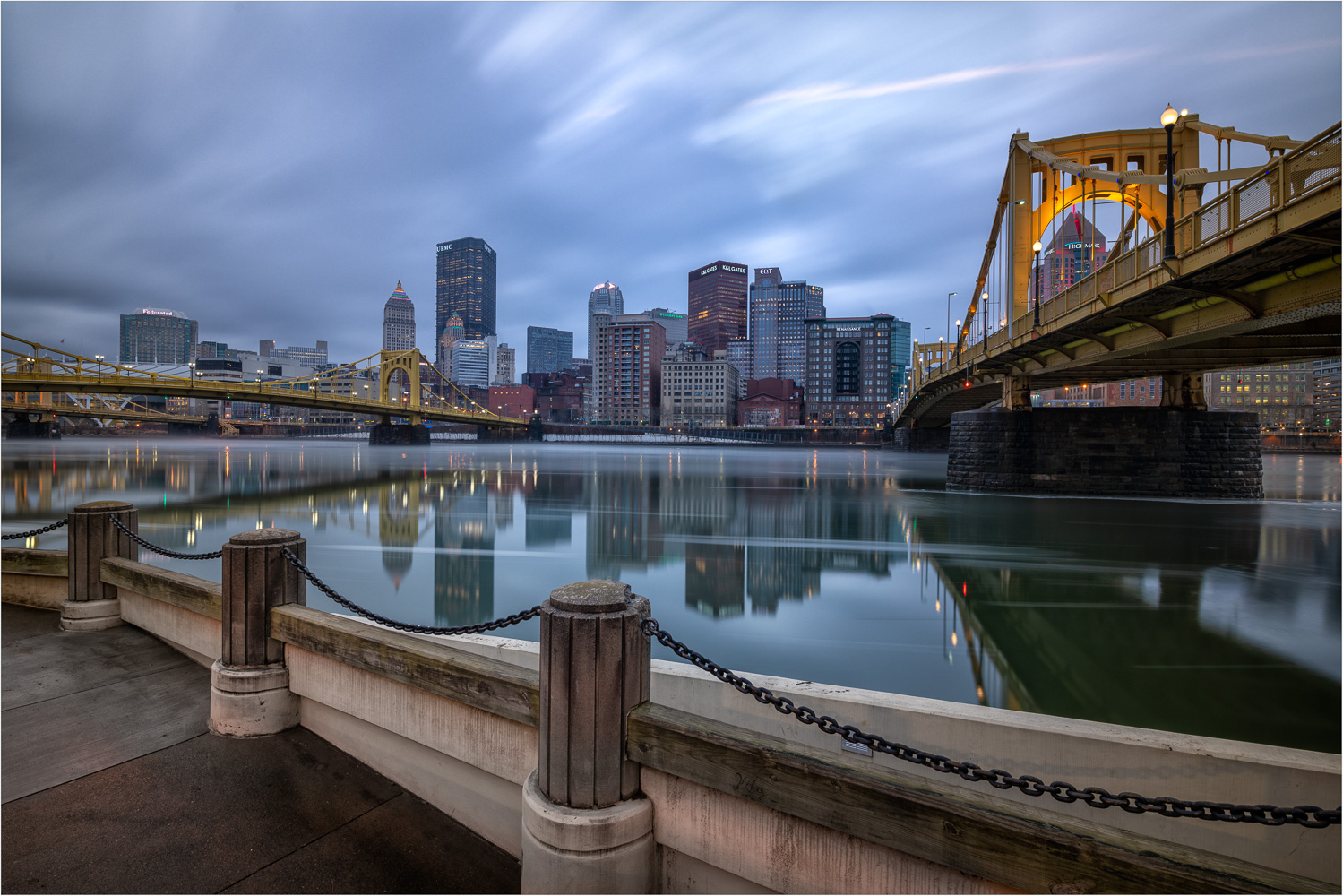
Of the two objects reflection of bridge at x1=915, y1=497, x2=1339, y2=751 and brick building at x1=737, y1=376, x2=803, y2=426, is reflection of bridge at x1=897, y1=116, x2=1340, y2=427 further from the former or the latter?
brick building at x1=737, y1=376, x2=803, y2=426

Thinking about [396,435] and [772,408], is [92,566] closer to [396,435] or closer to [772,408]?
[396,435]

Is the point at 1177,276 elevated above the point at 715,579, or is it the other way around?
the point at 1177,276

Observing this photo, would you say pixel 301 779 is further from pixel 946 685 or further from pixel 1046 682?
pixel 1046 682

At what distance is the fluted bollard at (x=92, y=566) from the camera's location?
21.5 feet

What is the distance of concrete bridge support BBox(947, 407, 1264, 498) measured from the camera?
24.5 m

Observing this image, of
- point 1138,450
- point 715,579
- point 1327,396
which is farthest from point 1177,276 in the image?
point 1327,396

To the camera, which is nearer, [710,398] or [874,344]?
[710,398]

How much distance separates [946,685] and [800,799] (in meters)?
4.76

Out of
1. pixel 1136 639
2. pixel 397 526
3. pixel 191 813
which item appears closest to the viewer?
pixel 191 813

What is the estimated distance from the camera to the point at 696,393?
17762 cm

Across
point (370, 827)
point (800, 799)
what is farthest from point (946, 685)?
point (370, 827)

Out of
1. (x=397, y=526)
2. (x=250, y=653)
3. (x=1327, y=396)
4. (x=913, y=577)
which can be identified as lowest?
(x=913, y=577)

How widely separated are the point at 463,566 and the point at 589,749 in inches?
404

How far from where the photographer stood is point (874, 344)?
198625 millimetres
